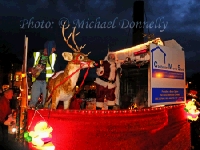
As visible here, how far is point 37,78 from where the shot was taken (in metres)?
4.76

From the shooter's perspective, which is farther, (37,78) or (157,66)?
(37,78)

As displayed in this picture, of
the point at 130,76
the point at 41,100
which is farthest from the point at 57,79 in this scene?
the point at 130,76

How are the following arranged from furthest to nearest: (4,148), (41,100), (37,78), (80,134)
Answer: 1. (41,100)
2. (37,78)
3. (4,148)
4. (80,134)

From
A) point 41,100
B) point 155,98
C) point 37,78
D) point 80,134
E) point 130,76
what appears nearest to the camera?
point 80,134

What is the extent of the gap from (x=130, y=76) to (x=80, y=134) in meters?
4.99

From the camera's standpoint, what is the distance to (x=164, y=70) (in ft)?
13.2

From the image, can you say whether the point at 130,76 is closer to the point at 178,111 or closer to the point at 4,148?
the point at 178,111

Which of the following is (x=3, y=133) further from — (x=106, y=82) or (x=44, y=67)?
(x=106, y=82)

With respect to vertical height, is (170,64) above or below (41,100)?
above

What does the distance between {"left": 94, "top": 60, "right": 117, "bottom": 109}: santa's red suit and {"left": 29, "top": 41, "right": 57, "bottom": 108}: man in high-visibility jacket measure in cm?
150

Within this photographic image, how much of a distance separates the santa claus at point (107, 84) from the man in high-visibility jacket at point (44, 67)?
1497 mm

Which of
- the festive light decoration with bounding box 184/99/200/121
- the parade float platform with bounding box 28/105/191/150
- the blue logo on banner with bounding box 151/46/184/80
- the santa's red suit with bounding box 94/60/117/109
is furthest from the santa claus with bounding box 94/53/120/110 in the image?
the parade float platform with bounding box 28/105/191/150

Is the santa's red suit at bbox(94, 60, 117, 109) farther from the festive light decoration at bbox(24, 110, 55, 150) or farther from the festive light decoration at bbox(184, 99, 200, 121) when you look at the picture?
the festive light decoration at bbox(24, 110, 55, 150)

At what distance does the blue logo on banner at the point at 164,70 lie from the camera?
12.3 ft
